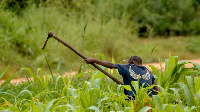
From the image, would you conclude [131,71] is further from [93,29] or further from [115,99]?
[93,29]

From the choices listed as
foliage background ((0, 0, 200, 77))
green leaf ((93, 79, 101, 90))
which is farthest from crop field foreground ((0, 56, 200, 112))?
foliage background ((0, 0, 200, 77))

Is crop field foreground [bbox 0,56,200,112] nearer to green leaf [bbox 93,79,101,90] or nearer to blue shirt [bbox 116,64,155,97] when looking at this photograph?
green leaf [bbox 93,79,101,90]

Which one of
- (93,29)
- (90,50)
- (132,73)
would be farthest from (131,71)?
(93,29)

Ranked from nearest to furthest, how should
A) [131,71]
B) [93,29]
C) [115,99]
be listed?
[115,99] → [131,71] → [93,29]

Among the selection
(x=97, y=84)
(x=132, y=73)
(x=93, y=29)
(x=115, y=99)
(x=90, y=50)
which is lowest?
(x=115, y=99)

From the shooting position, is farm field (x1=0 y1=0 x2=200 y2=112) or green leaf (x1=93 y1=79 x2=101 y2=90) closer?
green leaf (x1=93 y1=79 x2=101 y2=90)

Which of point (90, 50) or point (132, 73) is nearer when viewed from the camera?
point (132, 73)

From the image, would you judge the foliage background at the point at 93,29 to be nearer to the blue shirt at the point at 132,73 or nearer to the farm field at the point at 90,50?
the farm field at the point at 90,50

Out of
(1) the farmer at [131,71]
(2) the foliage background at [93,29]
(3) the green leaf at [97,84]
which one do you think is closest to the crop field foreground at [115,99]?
(3) the green leaf at [97,84]

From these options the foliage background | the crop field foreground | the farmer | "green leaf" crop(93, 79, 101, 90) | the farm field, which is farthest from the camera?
the foliage background

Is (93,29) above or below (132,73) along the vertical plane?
above

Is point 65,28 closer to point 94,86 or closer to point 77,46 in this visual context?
point 77,46

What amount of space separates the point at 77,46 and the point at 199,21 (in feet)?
23.2

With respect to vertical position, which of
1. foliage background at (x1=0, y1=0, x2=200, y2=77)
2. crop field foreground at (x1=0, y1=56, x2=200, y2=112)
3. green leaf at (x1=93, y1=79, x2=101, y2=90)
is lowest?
crop field foreground at (x1=0, y1=56, x2=200, y2=112)
